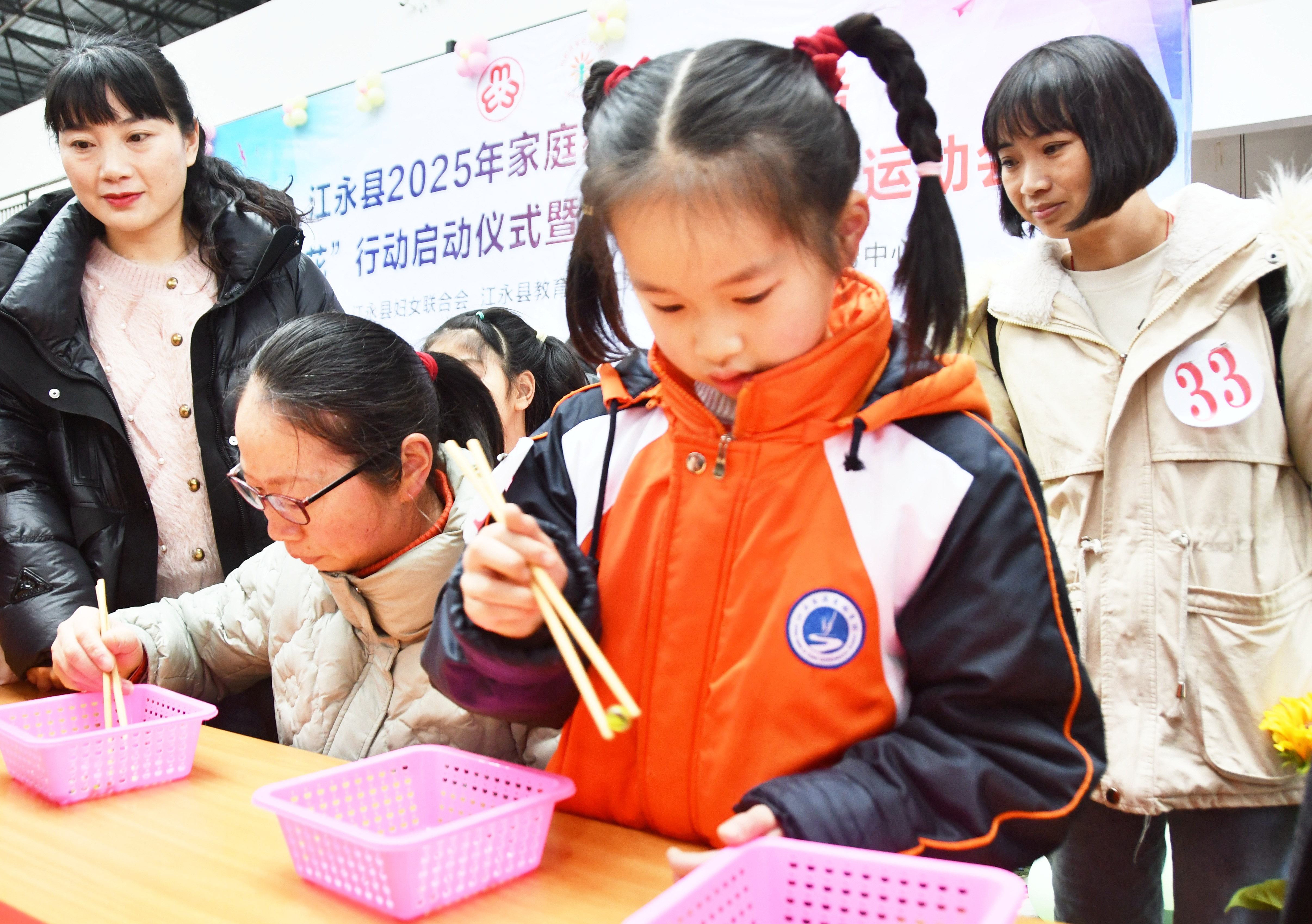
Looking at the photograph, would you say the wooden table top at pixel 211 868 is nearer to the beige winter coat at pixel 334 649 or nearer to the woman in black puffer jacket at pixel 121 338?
the beige winter coat at pixel 334 649

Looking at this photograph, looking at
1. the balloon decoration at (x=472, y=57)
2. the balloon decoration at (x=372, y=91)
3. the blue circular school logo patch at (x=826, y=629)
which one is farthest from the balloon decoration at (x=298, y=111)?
the blue circular school logo patch at (x=826, y=629)

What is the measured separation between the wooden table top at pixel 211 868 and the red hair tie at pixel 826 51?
74cm

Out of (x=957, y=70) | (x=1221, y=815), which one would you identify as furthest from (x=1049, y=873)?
(x=957, y=70)

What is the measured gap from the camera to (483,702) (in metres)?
0.98

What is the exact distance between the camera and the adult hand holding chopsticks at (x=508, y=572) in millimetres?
875

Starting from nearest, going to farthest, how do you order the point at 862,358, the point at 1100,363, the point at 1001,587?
the point at 1001,587 → the point at 862,358 → the point at 1100,363

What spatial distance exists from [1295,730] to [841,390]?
882 millimetres

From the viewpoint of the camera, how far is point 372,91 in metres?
3.92

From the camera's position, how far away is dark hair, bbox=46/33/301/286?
73.2 inches

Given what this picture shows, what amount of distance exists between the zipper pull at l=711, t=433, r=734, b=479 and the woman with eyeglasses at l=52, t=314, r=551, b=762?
520mm

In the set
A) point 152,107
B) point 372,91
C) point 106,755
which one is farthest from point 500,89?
point 106,755

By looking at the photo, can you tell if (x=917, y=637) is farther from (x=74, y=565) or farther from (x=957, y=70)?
(x=957, y=70)

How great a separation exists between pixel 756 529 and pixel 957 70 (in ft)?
6.64

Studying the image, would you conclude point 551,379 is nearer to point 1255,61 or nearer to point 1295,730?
point 1255,61
